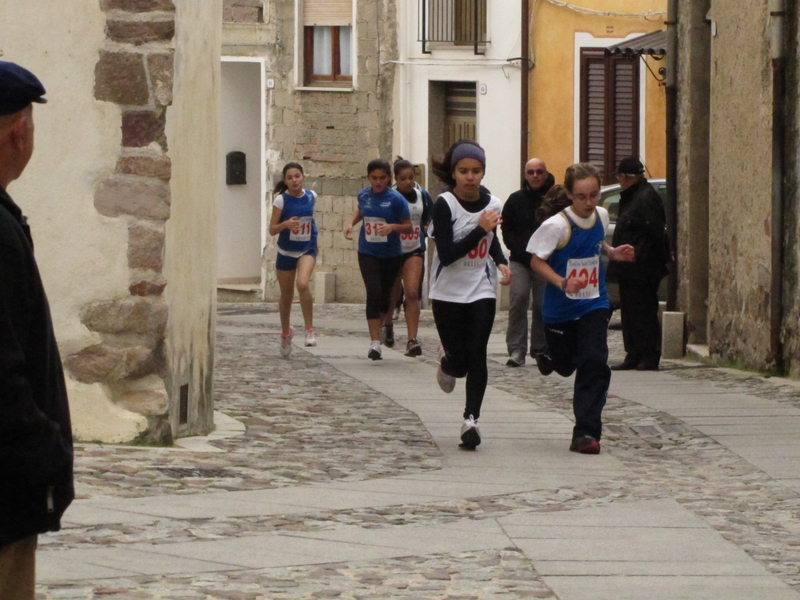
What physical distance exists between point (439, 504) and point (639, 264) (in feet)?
22.6

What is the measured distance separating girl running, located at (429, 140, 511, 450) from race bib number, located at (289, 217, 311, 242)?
5.38 m

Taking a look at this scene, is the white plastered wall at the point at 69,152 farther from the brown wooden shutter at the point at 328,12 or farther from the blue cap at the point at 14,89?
the brown wooden shutter at the point at 328,12

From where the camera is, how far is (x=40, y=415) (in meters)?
3.25

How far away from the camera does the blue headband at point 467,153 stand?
8.93m

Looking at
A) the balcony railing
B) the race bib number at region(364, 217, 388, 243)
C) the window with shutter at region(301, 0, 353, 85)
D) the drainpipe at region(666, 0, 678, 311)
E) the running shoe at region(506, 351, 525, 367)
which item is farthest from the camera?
the window with shutter at region(301, 0, 353, 85)

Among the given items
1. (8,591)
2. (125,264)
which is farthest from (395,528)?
(8,591)

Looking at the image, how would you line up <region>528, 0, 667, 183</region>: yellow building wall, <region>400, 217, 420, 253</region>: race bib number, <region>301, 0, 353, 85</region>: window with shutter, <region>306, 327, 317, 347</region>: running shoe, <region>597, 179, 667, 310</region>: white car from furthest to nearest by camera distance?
<region>301, 0, 353, 85</region>: window with shutter → <region>528, 0, 667, 183</region>: yellow building wall → <region>597, 179, 667, 310</region>: white car → <region>306, 327, 317, 347</region>: running shoe → <region>400, 217, 420, 253</region>: race bib number

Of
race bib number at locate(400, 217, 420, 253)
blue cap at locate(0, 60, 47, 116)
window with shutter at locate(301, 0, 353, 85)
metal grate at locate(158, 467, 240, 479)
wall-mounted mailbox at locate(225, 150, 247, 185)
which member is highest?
window with shutter at locate(301, 0, 353, 85)

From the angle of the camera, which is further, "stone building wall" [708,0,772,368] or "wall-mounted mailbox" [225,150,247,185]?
"wall-mounted mailbox" [225,150,247,185]

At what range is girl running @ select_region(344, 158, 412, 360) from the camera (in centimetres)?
1421

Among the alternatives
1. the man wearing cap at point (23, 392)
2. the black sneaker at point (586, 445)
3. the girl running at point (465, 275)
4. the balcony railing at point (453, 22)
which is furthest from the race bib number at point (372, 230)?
the balcony railing at point (453, 22)

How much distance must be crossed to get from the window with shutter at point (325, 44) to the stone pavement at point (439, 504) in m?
18.1

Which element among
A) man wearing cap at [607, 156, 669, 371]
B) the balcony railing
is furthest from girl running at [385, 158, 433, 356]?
the balcony railing

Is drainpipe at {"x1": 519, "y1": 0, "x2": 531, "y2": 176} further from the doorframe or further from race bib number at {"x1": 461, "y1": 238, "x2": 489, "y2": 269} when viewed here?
race bib number at {"x1": 461, "y1": 238, "x2": 489, "y2": 269}
